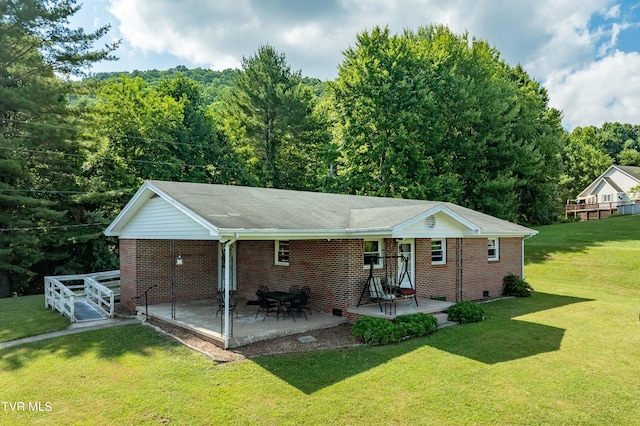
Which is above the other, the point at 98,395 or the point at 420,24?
the point at 420,24

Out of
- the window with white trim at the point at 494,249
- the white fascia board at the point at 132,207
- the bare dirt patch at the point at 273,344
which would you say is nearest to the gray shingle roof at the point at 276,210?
the white fascia board at the point at 132,207

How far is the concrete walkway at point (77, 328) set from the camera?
33.5 ft

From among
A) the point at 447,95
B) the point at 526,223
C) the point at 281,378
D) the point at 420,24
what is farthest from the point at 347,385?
the point at 526,223

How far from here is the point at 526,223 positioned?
38281 mm

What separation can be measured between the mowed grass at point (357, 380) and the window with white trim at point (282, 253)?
4573 mm

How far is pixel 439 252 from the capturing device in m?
14.1

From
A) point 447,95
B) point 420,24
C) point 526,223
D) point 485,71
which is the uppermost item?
point 420,24

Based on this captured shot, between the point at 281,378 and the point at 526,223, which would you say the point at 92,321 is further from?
the point at 526,223

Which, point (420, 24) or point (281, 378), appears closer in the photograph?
point (281, 378)

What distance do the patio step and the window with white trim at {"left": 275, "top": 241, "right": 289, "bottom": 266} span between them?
4984 millimetres

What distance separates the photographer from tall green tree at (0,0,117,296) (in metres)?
19.3

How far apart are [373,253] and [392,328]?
3.08 m

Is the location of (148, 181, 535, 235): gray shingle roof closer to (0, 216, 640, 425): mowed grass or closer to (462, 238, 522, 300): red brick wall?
(462, 238, 522, 300): red brick wall

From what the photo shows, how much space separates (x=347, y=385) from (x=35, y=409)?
516cm
